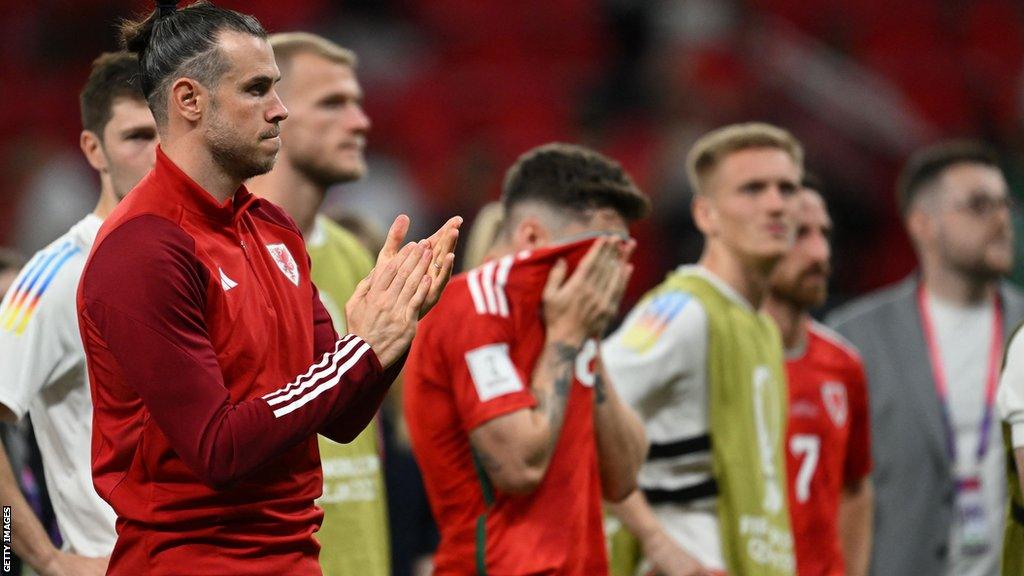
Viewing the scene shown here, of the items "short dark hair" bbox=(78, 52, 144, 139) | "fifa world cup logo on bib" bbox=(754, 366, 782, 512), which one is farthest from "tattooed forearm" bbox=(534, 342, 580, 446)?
"short dark hair" bbox=(78, 52, 144, 139)

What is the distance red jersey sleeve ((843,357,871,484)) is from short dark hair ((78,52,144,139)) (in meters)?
3.04

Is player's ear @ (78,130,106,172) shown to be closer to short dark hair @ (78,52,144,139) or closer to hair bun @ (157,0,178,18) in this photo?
short dark hair @ (78,52,144,139)

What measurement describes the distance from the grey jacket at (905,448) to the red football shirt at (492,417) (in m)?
2.61

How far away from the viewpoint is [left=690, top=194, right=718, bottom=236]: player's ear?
17.6 feet

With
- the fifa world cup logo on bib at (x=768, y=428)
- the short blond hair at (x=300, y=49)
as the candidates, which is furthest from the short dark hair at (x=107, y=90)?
the fifa world cup logo on bib at (x=768, y=428)

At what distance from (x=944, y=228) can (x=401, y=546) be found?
2.83m

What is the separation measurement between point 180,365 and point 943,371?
4.58m

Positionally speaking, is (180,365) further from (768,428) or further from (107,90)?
(768,428)

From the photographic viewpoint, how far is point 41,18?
1089cm

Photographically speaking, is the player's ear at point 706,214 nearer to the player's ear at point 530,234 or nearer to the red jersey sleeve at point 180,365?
the player's ear at point 530,234

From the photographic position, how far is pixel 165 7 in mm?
2922

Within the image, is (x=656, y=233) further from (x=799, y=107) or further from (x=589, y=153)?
(x=589, y=153)

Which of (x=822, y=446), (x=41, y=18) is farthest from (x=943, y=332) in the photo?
(x=41, y=18)

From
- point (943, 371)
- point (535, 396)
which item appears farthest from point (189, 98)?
point (943, 371)
